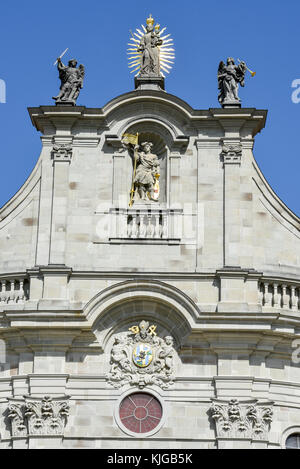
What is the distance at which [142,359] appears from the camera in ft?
81.8

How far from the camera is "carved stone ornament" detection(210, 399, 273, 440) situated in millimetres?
24031

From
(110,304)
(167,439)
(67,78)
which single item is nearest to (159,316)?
(110,304)

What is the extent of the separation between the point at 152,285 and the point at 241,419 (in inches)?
135

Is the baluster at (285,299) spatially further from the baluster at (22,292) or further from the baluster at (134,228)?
the baluster at (22,292)

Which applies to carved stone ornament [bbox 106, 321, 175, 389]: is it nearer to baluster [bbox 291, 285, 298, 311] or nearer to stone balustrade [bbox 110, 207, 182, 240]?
stone balustrade [bbox 110, 207, 182, 240]

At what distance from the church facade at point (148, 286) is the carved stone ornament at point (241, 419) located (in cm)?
3

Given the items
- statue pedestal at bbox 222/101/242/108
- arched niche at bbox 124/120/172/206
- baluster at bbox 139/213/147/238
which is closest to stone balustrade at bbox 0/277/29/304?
baluster at bbox 139/213/147/238

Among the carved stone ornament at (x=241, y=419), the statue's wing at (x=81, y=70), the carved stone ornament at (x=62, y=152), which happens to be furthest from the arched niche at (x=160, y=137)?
the carved stone ornament at (x=241, y=419)

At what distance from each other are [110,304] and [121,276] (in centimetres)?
79

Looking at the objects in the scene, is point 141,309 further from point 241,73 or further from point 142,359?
point 241,73

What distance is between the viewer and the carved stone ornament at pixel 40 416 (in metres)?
24.1

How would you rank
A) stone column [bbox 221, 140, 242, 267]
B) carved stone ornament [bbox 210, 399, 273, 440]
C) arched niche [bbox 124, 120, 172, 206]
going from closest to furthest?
carved stone ornament [bbox 210, 399, 273, 440], stone column [bbox 221, 140, 242, 267], arched niche [bbox 124, 120, 172, 206]

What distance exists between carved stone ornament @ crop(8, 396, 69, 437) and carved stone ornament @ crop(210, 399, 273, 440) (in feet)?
10.4
